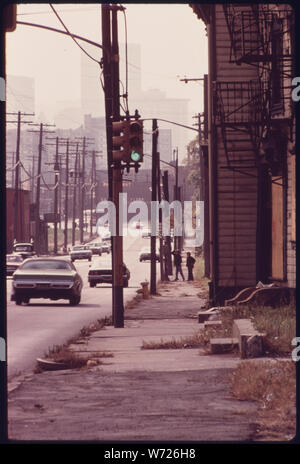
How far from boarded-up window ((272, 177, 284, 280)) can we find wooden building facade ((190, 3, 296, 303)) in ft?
0.06

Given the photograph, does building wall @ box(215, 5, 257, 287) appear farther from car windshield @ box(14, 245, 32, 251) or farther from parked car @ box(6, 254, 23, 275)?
car windshield @ box(14, 245, 32, 251)

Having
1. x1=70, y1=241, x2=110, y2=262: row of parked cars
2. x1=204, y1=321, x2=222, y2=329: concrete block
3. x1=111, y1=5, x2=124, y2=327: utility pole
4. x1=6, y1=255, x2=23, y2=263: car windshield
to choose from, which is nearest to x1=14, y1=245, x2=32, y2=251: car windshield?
x1=70, y1=241, x2=110, y2=262: row of parked cars

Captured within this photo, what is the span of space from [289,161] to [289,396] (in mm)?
14467

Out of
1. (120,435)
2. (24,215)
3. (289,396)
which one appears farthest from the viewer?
(24,215)

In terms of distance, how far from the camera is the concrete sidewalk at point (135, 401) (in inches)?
384

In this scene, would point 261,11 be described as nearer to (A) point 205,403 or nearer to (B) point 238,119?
(B) point 238,119

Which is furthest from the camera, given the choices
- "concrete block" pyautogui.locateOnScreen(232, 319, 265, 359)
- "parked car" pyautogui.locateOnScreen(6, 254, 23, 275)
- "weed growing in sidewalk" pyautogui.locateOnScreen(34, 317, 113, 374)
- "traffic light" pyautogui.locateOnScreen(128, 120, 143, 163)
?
"parked car" pyautogui.locateOnScreen(6, 254, 23, 275)

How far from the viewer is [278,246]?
26.8 metres

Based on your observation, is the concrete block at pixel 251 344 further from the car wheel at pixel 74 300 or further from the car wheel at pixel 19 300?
the car wheel at pixel 74 300

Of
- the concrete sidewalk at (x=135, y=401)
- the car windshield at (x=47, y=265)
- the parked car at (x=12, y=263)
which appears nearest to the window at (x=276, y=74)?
the concrete sidewalk at (x=135, y=401)

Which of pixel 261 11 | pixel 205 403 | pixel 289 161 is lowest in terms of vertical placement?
pixel 205 403

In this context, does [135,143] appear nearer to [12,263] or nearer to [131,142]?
[131,142]

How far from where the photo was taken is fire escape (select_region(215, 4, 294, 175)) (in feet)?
79.8
